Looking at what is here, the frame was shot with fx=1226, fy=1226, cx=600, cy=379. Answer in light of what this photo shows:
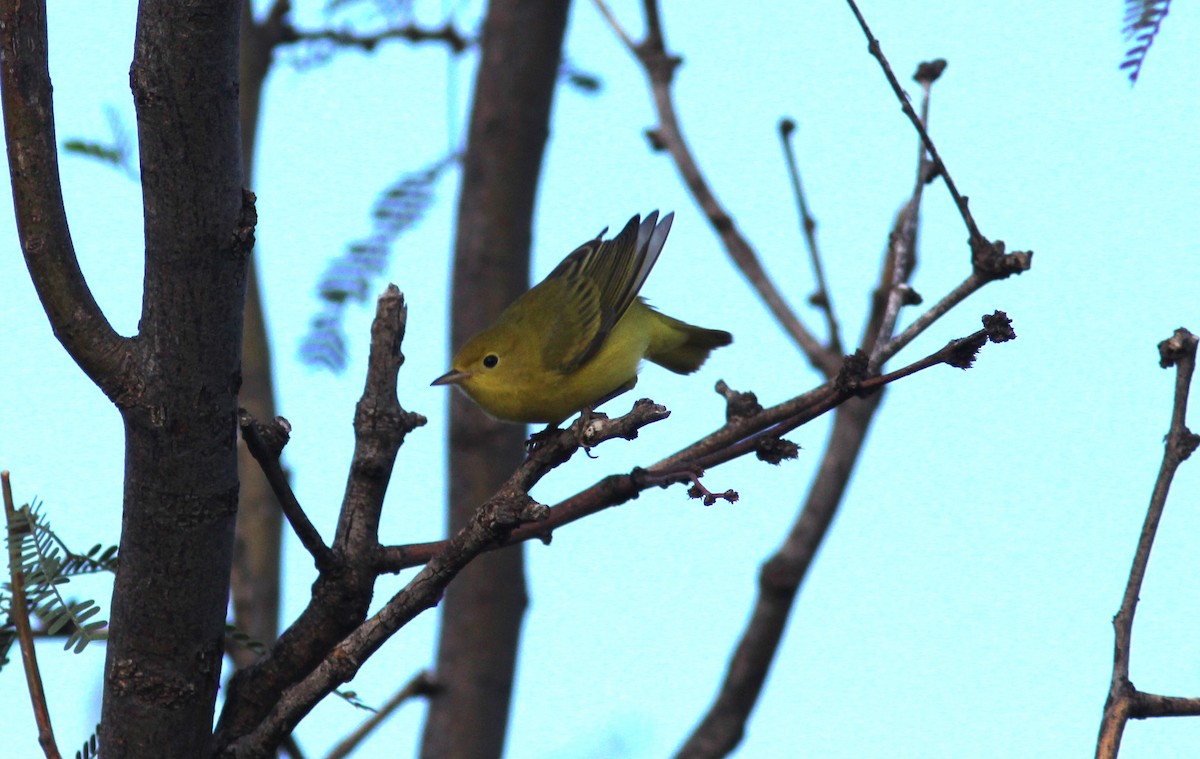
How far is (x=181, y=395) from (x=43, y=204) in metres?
0.35

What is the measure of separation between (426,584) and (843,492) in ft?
8.09

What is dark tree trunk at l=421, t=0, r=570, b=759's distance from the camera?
450 cm

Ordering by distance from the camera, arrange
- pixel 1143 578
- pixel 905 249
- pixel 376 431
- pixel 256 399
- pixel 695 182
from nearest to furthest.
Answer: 1. pixel 1143 578
2. pixel 376 431
3. pixel 905 249
4. pixel 695 182
5. pixel 256 399

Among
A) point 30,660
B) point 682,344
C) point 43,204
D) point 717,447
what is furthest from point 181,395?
point 682,344

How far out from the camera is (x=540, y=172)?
4699mm

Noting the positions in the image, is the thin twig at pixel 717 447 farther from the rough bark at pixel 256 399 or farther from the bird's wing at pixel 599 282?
the rough bark at pixel 256 399

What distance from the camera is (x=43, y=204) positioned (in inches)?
73.4

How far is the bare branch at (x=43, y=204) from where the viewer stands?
5.94ft

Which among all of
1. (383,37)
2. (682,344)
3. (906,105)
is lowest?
(906,105)

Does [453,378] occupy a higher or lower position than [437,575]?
higher

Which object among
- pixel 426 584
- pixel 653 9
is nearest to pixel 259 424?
pixel 426 584

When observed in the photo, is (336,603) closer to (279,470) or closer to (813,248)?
(279,470)

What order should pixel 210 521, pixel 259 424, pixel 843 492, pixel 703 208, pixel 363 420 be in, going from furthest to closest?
pixel 703 208 < pixel 843 492 < pixel 363 420 < pixel 259 424 < pixel 210 521

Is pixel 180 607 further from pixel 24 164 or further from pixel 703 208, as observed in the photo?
pixel 703 208
